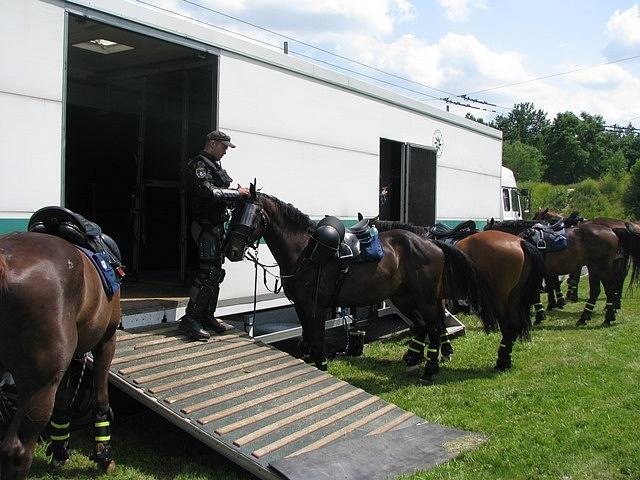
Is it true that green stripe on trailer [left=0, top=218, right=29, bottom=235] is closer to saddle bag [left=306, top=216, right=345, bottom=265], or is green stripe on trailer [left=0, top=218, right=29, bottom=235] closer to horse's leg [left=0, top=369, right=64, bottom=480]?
horse's leg [left=0, top=369, right=64, bottom=480]

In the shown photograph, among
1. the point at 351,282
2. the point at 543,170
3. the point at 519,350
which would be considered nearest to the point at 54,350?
the point at 351,282

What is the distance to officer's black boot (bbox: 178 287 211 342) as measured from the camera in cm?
559

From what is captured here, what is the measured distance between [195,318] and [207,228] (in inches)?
32.0

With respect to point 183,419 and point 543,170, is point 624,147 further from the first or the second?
point 183,419

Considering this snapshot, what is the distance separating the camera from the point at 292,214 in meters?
6.14

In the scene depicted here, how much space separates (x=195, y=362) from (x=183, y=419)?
2.90 feet

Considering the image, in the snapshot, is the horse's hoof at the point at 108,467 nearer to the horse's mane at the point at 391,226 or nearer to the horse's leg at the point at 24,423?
the horse's leg at the point at 24,423

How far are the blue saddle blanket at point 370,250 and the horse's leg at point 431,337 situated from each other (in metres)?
0.79

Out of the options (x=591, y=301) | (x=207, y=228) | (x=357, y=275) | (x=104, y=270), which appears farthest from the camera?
(x=591, y=301)

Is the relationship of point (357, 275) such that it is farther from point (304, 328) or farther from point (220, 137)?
point (220, 137)

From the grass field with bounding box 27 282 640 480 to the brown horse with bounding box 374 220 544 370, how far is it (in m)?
0.39

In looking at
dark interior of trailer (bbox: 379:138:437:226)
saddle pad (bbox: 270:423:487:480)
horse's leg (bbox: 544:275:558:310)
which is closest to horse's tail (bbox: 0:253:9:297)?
saddle pad (bbox: 270:423:487:480)

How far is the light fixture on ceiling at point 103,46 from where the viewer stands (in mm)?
6914

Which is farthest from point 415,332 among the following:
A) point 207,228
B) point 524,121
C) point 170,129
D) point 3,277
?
point 524,121
